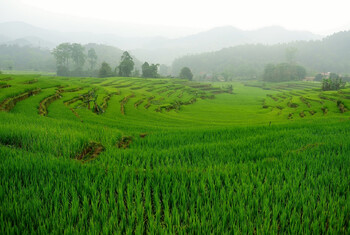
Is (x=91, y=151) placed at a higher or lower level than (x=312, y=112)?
higher

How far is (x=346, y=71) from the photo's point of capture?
16662cm

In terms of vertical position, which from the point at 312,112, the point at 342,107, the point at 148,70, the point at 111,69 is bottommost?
the point at 312,112

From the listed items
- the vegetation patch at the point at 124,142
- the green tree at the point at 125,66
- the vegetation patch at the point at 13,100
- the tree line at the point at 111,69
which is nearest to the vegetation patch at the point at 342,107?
the vegetation patch at the point at 124,142

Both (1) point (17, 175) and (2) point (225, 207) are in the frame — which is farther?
(1) point (17, 175)

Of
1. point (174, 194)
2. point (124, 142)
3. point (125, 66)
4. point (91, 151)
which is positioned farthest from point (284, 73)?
point (174, 194)

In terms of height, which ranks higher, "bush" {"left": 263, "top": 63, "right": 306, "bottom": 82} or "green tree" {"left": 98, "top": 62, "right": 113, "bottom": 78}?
"bush" {"left": 263, "top": 63, "right": 306, "bottom": 82}

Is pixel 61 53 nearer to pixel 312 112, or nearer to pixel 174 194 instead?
pixel 312 112

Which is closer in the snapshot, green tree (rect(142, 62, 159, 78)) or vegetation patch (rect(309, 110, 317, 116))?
vegetation patch (rect(309, 110, 317, 116))

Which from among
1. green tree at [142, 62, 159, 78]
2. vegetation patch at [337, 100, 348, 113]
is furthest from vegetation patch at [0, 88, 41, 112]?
green tree at [142, 62, 159, 78]

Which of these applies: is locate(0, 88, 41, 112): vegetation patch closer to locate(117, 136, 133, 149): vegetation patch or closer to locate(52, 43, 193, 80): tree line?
locate(117, 136, 133, 149): vegetation patch

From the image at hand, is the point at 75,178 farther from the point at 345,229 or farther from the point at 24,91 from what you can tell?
the point at 24,91

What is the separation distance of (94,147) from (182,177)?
2.47 metres

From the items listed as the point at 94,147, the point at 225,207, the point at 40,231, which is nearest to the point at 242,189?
the point at 225,207

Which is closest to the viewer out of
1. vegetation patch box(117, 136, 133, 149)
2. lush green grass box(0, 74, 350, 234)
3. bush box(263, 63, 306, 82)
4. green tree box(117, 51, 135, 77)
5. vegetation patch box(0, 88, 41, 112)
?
lush green grass box(0, 74, 350, 234)
